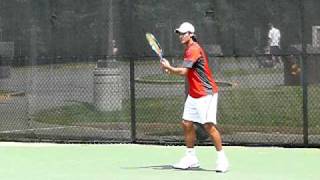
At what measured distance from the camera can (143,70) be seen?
1053 centimetres

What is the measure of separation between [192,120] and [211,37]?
7.83 feet

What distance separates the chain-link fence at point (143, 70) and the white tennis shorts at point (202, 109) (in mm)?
2132

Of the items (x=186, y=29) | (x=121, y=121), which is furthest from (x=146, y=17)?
(x=186, y=29)

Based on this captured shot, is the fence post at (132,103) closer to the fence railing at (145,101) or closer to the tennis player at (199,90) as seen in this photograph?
the fence railing at (145,101)

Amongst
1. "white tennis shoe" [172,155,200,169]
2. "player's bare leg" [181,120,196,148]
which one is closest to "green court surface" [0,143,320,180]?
"white tennis shoe" [172,155,200,169]

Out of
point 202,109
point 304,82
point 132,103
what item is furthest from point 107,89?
point 202,109

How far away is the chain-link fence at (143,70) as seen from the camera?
9930 millimetres

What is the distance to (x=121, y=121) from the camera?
35.3 feet

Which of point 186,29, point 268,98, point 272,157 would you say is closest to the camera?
point 186,29

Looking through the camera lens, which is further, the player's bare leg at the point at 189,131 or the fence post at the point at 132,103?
the fence post at the point at 132,103

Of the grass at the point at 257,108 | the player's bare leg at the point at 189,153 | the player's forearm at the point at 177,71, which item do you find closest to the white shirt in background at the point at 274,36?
the grass at the point at 257,108

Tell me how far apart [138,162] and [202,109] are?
1.55m

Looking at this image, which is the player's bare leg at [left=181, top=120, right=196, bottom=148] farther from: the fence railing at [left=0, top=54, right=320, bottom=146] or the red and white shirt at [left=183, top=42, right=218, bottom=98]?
the fence railing at [left=0, top=54, right=320, bottom=146]

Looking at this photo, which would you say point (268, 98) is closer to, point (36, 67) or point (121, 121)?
point (121, 121)
